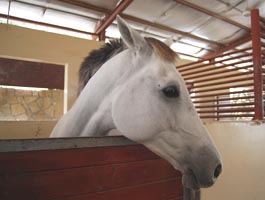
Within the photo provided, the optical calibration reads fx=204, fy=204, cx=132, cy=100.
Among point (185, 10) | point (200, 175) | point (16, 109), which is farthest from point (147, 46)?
point (16, 109)

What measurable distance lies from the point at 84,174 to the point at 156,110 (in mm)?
341

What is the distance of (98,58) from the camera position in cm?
108

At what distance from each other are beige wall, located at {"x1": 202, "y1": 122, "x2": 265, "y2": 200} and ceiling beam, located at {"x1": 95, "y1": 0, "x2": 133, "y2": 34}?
1.90 metres

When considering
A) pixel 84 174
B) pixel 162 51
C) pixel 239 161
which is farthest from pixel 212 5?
pixel 84 174

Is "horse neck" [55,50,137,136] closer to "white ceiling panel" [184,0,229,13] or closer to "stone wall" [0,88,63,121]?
"white ceiling panel" [184,0,229,13]

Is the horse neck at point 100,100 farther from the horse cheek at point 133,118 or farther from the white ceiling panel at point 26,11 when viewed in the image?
the white ceiling panel at point 26,11

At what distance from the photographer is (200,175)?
2.26 ft

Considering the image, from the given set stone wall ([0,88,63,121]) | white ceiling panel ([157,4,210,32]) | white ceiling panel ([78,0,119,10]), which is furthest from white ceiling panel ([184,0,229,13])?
stone wall ([0,88,63,121])

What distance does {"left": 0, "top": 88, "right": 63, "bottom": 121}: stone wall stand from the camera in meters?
4.31

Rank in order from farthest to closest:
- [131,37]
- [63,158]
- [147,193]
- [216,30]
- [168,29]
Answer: [216,30] < [168,29] < [147,193] < [131,37] < [63,158]

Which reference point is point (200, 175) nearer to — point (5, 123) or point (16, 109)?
point (5, 123)

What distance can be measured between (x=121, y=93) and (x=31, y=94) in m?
4.47

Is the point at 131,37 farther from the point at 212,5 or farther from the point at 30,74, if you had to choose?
the point at 30,74

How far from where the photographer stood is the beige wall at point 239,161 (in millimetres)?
1320
